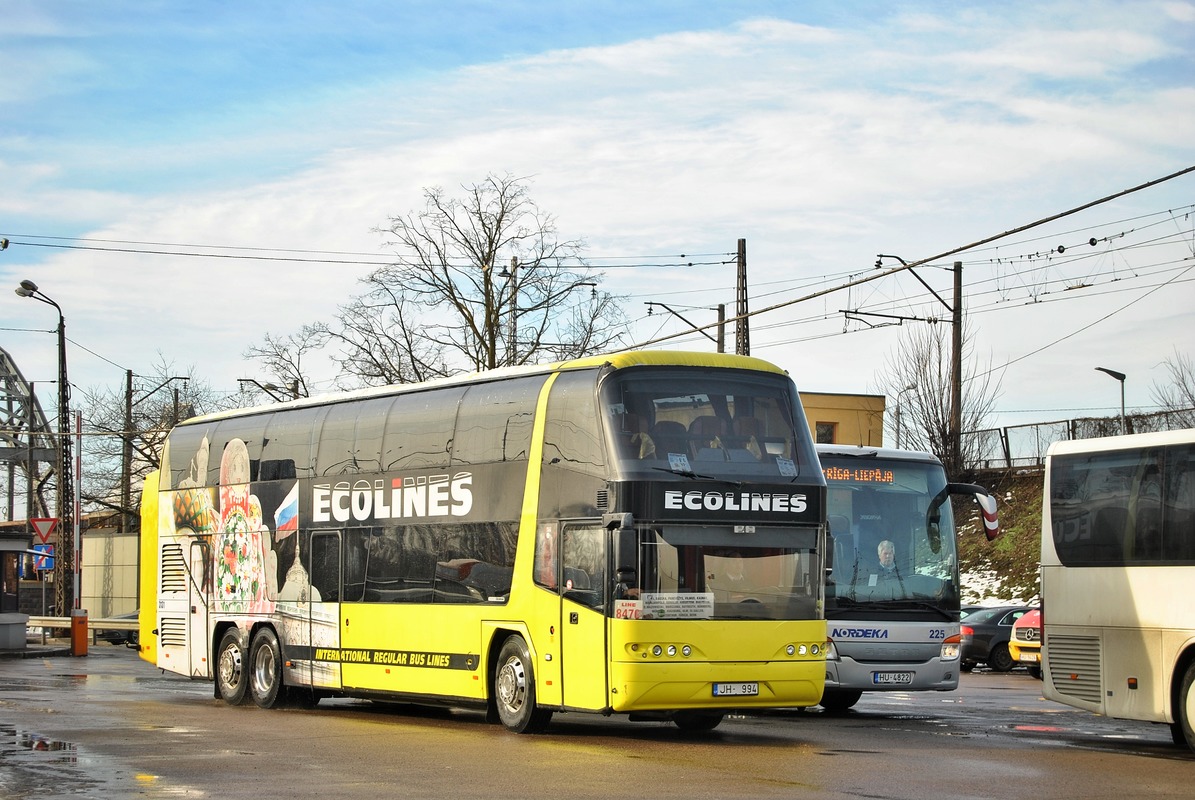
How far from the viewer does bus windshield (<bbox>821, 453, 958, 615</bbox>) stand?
1897cm

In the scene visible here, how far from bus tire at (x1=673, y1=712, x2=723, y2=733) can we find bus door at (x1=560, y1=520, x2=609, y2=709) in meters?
1.81

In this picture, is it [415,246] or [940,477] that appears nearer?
[940,477]

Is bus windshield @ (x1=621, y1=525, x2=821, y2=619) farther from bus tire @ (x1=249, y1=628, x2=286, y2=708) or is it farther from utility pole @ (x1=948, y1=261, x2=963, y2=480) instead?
utility pole @ (x1=948, y1=261, x2=963, y2=480)

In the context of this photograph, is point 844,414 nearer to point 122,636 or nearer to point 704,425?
point 122,636

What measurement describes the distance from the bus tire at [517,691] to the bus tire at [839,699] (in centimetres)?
542

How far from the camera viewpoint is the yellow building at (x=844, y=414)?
52.9 meters

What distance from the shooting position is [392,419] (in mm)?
18594

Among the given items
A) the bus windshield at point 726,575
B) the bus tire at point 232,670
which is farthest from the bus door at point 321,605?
the bus windshield at point 726,575

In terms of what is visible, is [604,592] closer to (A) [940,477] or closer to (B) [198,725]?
(B) [198,725]

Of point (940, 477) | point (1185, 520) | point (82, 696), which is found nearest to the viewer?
point (1185, 520)

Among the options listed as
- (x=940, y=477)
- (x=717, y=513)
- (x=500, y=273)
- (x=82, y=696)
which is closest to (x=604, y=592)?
(x=717, y=513)

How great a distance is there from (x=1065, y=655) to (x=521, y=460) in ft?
19.6

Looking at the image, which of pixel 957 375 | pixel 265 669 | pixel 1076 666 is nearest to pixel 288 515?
pixel 265 669

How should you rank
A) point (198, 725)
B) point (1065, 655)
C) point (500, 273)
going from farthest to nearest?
point (500, 273)
point (198, 725)
point (1065, 655)
